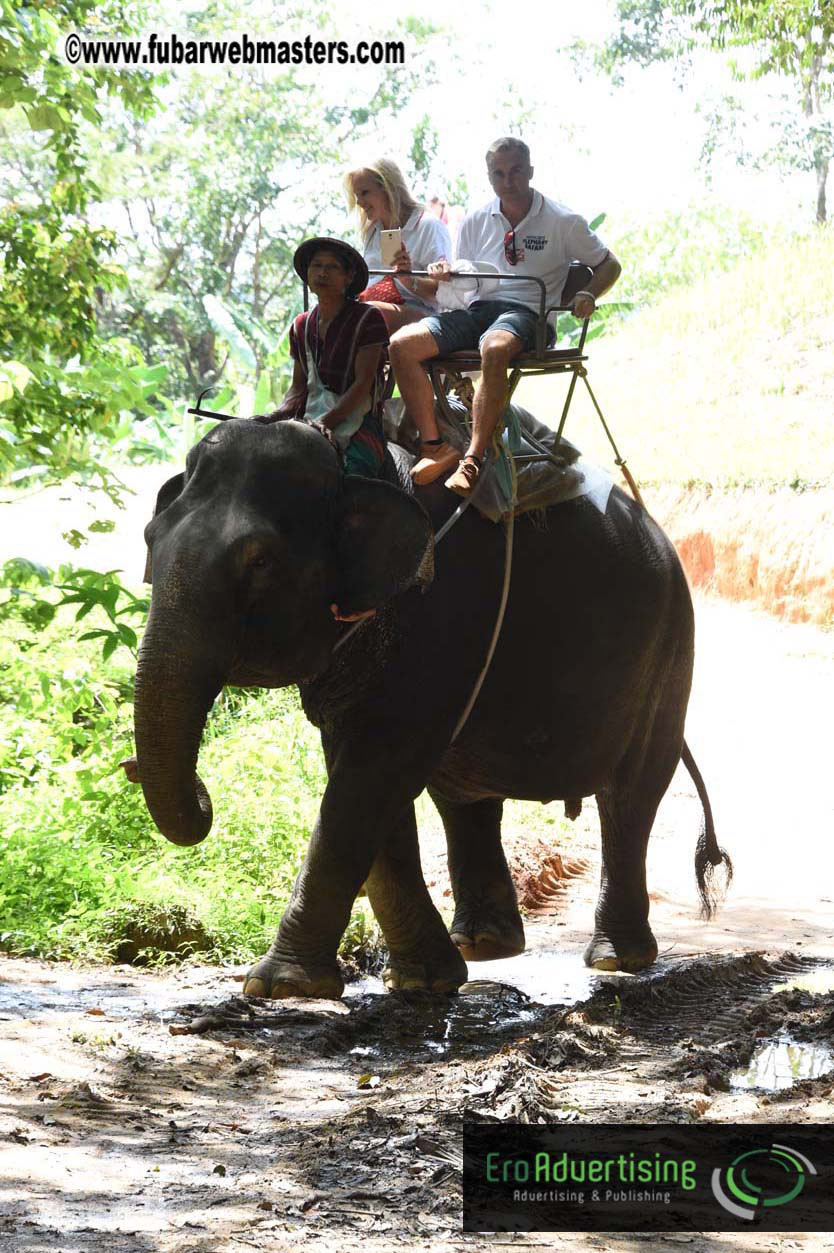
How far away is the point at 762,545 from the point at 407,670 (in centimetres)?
1056

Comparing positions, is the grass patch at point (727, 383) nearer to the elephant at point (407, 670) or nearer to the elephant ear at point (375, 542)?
the elephant at point (407, 670)

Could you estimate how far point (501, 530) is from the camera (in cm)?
538

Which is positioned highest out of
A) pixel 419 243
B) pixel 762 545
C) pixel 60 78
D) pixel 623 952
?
pixel 60 78

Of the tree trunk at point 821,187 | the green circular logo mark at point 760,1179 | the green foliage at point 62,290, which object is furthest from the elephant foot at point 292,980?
the tree trunk at point 821,187

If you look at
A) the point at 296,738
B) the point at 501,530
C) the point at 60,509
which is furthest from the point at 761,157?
the point at 501,530

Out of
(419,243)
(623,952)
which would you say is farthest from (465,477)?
(623,952)

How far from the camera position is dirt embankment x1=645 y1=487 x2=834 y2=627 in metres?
14.4

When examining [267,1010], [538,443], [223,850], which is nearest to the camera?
[267,1010]

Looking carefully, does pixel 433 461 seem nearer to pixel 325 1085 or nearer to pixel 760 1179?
pixel 325 1085

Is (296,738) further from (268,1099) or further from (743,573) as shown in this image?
(743,573)

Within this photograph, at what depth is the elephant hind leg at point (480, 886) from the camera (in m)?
6.21

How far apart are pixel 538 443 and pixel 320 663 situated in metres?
1.43

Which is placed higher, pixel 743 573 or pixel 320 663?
pixel 320 663

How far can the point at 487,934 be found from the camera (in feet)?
20.3
